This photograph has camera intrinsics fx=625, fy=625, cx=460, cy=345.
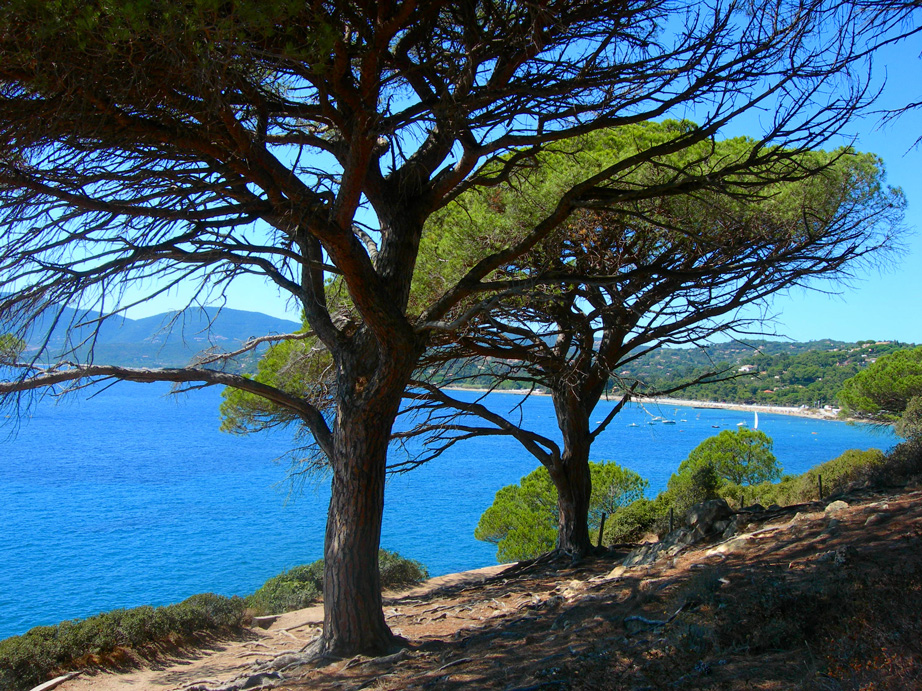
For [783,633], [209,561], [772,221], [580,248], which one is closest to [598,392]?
[580,248]

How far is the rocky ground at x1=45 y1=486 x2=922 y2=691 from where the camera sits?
9.02 ft

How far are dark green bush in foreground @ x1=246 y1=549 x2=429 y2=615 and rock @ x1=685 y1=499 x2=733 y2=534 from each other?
212 inches

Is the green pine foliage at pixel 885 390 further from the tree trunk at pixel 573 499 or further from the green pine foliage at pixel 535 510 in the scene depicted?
the tree trunk at pixel 573 499

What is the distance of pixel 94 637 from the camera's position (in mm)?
7609

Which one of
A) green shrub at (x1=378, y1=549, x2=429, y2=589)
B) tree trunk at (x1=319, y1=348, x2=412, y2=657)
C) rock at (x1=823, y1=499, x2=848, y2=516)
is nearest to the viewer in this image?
tree trunk at (x1=319, y1=348, x2=412, y2=657)

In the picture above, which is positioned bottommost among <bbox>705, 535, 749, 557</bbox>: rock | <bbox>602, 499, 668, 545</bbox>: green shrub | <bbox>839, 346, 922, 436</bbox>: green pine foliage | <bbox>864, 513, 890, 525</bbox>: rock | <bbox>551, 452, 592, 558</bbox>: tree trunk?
<bbox>602, 499, 668, 545</bbox>: green shrub

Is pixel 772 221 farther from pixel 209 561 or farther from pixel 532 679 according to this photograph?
pixel 209 561

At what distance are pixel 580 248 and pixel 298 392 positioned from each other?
428 cm

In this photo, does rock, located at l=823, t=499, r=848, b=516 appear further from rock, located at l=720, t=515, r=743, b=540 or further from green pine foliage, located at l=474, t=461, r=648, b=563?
green pine foliage, located at l=474, t=461, r=648, b=563

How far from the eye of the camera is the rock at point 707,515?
7.11 m

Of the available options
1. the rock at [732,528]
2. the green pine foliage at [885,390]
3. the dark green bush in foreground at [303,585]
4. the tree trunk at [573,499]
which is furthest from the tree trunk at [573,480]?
the green pine foliage at [885,390]

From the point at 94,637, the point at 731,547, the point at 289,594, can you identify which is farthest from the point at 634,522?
the point at 94,637

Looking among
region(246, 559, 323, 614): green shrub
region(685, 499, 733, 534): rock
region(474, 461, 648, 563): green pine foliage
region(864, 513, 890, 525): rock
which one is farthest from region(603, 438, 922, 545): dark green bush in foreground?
region(246, 559, 323, 614): green shrub

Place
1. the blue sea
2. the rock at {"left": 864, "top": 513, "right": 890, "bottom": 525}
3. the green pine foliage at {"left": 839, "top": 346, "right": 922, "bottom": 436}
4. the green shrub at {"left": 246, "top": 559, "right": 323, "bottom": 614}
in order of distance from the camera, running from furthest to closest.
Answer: the blue sea → the green pine foliage at {"left": 839, "top": 346, "right": 922, "bottom": 436} → the green shrub at {"left": 246, "top": 559, "right": 323, "bottom": 614} → the rock at {"left": 864, "top": 513, "right": 890, "bottom": 525}
